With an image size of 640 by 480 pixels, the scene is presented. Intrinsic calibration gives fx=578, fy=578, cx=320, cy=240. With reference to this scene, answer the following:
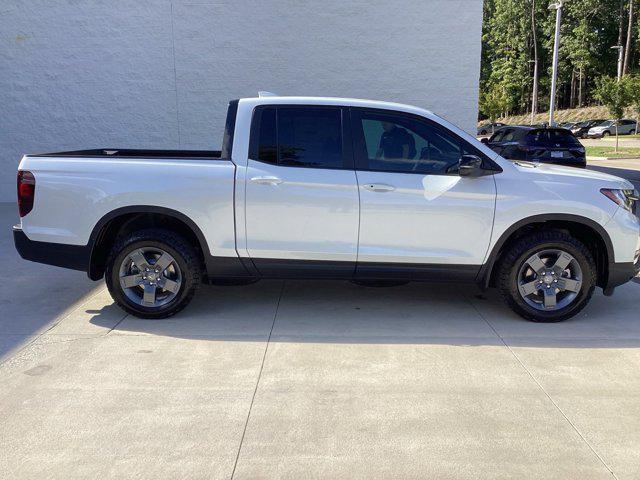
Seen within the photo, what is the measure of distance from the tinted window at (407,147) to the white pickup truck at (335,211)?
10 millimetres

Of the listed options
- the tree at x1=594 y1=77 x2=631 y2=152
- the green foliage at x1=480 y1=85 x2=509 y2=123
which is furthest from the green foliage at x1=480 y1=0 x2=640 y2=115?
the tree at x1=594 y1=77 x2=631 y2=152

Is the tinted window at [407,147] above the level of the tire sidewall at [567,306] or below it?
above

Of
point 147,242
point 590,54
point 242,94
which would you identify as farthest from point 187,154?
point 590,54

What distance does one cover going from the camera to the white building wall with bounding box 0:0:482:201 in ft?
35.9

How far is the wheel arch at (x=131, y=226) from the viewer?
16.6ft

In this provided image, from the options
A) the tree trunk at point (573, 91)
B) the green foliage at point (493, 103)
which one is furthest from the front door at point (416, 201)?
the tree trunk at point (573, 91)

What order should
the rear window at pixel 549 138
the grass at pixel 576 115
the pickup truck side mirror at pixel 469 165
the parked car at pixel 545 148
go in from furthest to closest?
the grass at pixel 576 115, the rear window at pixel 549 138, the parked car at pixel 545 148, the pickup truck side mirror at pixel 469 165

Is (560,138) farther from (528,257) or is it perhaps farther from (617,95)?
(617,95)

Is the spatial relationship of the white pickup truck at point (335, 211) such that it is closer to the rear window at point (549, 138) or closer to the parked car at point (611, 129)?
the rear window at point (549, 138)

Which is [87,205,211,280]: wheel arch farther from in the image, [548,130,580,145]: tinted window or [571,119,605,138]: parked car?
[571,119,605,138]: parked car

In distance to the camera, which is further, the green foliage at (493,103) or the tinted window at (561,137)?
the green foliage at (493,103)

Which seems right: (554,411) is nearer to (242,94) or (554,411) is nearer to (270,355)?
(270,355)

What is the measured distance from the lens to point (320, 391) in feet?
12.8

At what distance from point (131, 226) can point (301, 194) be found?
5.56ft
